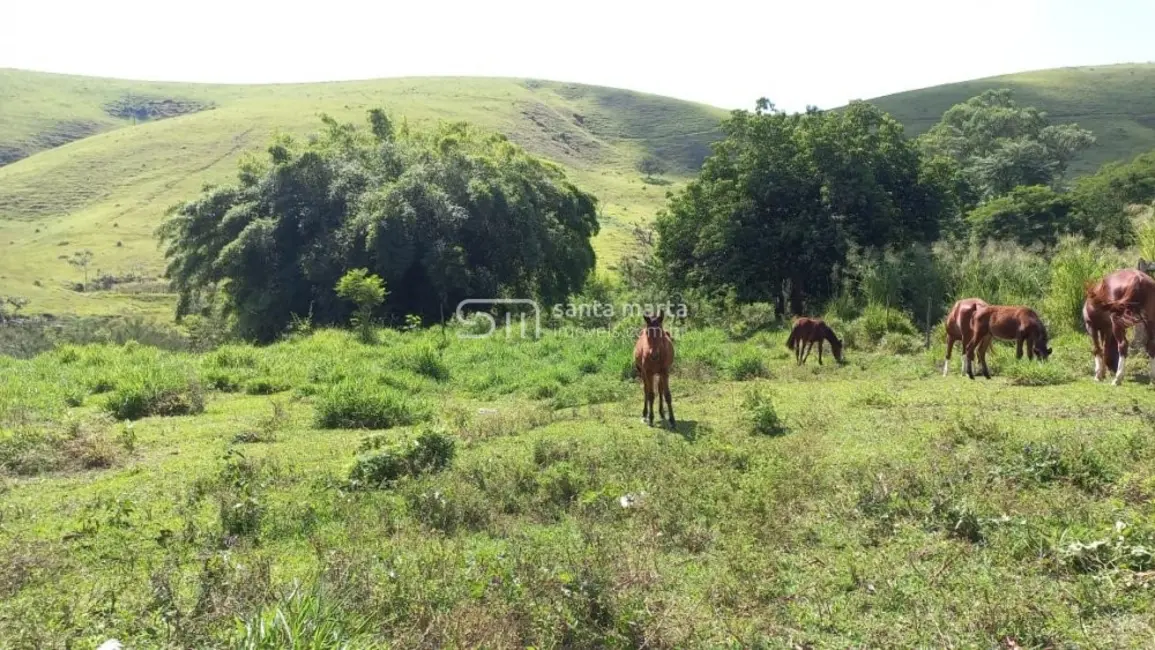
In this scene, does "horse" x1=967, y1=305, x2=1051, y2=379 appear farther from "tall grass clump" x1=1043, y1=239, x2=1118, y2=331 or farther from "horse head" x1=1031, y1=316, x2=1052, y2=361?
"tall grass clump" x1=1043, y1=239, x2=1118, y2=331

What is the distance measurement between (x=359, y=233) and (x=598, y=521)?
22264 millimetres

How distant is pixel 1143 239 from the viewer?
45.5ft

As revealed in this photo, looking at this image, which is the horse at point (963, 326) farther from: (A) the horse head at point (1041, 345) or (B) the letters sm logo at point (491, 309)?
(B) the letters sm logo at point (491, 309)

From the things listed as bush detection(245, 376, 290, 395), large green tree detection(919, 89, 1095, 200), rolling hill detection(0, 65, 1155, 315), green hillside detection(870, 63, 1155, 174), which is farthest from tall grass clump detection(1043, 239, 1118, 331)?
green hillside detection(870, 63, 1155, 174)

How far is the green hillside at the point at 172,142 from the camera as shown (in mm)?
67250

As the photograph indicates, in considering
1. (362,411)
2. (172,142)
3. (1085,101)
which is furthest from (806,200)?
(1085,101)

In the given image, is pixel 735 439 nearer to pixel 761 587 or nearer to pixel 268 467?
pixel 761 587

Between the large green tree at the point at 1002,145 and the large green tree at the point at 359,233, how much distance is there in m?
36.0

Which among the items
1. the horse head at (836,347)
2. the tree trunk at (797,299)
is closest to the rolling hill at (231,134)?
the tree trunk at (797,299)

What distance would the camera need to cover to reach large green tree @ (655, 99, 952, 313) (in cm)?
2231

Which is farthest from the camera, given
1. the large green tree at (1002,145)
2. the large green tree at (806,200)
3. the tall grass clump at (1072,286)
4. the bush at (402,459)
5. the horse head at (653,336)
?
the large green tree at (1002,145)

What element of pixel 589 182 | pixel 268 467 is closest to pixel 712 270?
pixel 268 467

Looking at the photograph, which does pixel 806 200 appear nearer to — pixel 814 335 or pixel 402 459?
pixel 814 335

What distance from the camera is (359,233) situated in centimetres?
2650
